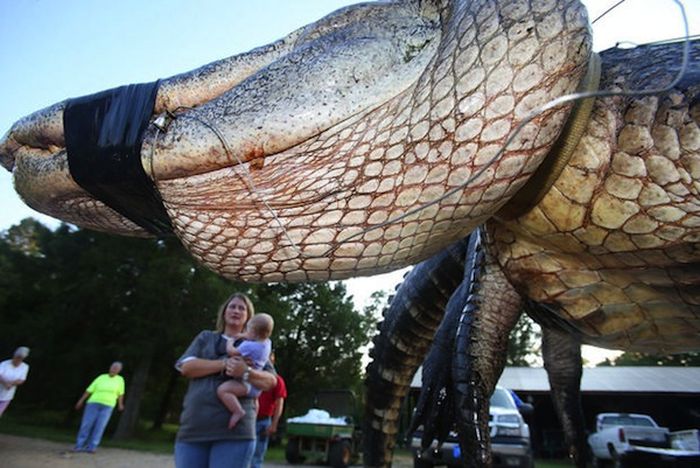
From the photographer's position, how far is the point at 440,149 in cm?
106

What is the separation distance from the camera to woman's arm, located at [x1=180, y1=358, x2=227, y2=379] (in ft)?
8.70

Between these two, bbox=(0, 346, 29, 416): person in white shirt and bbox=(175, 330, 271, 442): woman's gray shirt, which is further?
bbox=(0, 346, 29, 416): person in white shirt

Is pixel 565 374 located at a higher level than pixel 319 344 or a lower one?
lower

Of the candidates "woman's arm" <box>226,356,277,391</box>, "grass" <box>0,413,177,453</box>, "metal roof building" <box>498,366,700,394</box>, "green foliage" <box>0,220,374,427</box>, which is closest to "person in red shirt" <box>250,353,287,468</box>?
"woman's arm" <box>226,356,277,391</box>

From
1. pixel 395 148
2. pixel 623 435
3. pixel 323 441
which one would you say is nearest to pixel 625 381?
pixel 623 435

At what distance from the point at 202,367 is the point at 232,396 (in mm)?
227

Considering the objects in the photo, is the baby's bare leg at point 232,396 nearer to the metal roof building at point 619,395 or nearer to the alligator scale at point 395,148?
the alligator scale at point 395,148

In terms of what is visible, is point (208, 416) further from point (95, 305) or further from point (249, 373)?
point (95, 305)

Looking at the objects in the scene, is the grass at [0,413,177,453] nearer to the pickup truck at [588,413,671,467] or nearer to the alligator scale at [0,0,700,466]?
the pickup truck at [588,413,671,467]

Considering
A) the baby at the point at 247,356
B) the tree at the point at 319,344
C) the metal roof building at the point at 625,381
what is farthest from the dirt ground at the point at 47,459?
the tree at the point at 319,344

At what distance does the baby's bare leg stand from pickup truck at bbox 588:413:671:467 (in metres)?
9.37

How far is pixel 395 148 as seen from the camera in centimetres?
108

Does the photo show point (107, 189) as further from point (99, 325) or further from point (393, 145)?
point (99, 325)

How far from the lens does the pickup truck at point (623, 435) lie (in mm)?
11227
